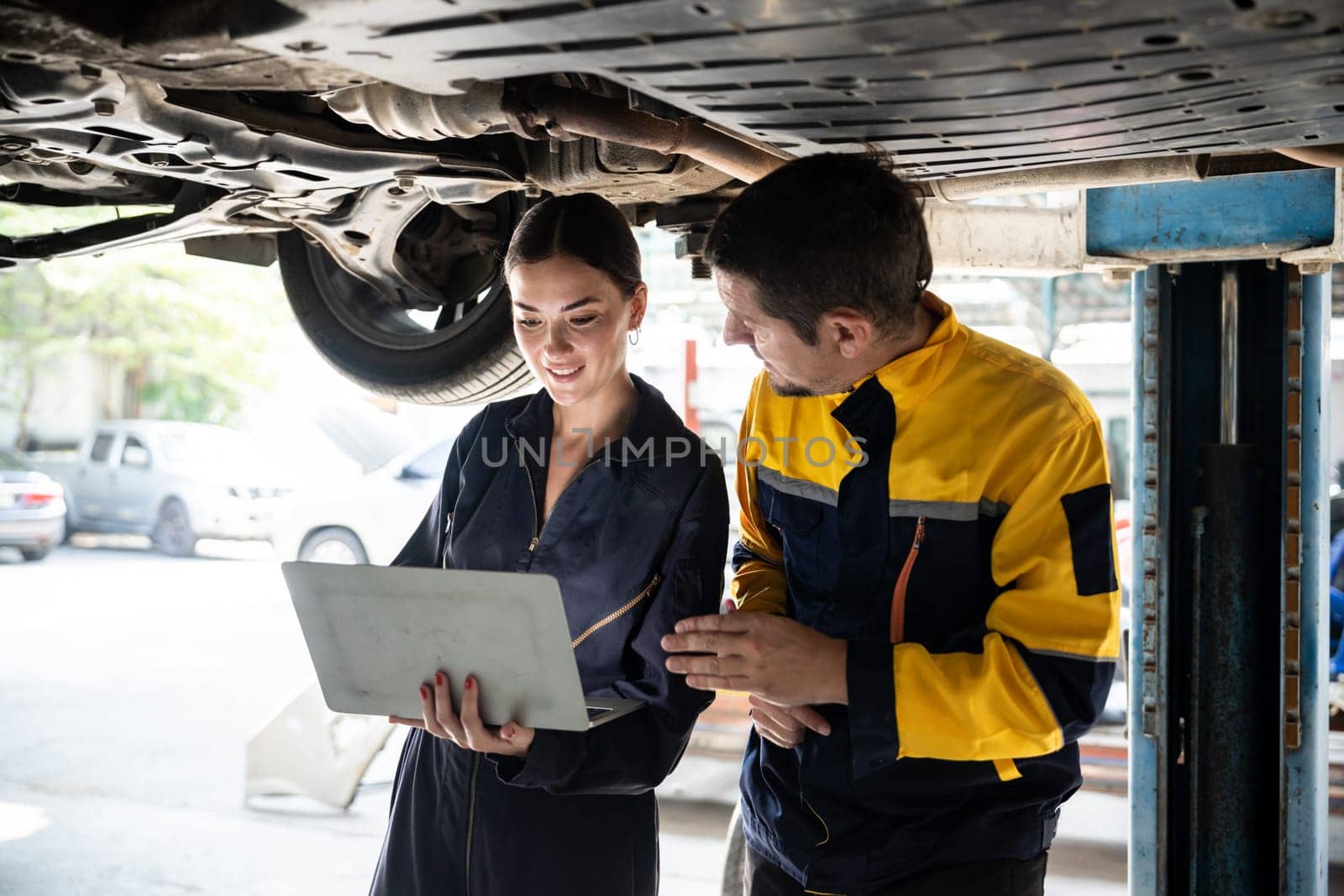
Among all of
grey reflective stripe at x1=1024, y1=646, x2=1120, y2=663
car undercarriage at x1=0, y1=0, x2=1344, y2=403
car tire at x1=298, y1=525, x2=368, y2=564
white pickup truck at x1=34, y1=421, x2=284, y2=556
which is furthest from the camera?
white pickup truck at x1=34, y1=421, x2=284, y2=556

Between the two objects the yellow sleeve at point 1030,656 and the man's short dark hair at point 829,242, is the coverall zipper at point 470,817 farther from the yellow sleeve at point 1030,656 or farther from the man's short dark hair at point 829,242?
the man's short dark hair at point 829,242

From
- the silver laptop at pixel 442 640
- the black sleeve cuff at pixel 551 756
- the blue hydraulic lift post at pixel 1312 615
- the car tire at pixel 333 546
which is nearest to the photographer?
the silver laptop at pixel 442 640

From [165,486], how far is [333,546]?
3.20 metres

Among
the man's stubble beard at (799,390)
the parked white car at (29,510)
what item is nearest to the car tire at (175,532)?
the parked white car at (29,510)

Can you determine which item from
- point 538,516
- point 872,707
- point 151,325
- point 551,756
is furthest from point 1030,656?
point 151,325

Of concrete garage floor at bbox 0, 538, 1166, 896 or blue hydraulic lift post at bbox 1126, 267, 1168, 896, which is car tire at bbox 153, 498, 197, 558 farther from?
blue hydraulic lift post at bbox 1126, 267, 1168, 896

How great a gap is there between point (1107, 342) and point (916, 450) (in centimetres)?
1281

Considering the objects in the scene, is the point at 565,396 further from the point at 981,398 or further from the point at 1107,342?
the point at 1107,342

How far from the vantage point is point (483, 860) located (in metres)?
1.38

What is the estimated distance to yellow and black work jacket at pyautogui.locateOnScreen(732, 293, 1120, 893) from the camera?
108 cm

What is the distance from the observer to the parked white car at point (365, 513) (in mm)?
7375

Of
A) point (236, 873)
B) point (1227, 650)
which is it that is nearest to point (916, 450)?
point (1227, 650)

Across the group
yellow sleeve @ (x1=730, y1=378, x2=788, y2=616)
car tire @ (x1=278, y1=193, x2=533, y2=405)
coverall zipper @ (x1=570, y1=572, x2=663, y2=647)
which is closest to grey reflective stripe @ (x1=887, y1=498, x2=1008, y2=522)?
yellow sleeve @ (x1=730, y1=378, x2=788, y2=616)

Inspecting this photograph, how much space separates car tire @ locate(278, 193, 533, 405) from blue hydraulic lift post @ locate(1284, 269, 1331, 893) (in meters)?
1.46
